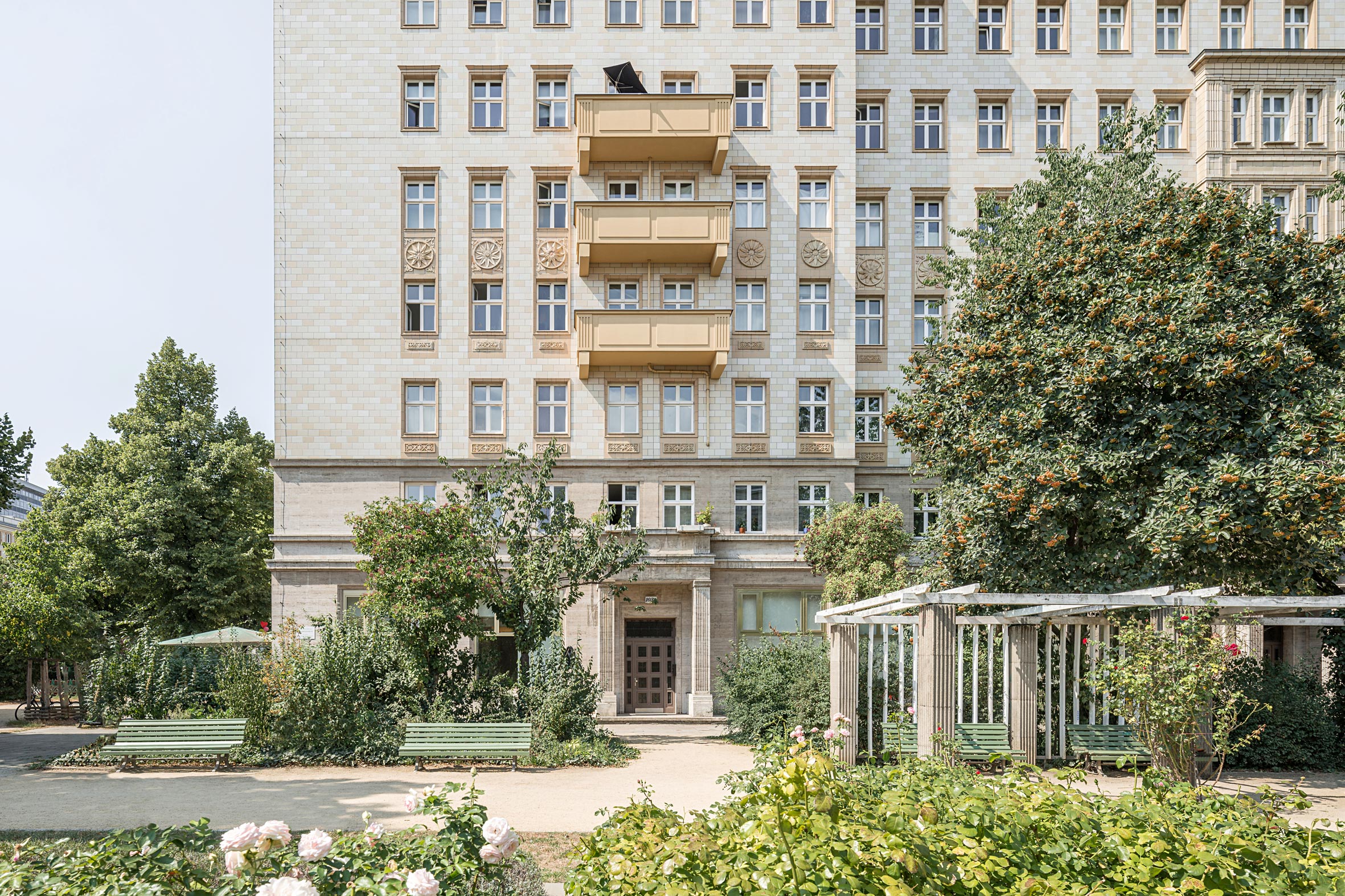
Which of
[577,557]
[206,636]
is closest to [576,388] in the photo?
[577,557]

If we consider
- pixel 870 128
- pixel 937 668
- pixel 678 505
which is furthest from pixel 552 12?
pixel 937 668

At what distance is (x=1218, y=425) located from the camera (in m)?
14.2

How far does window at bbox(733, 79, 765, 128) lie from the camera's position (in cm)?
2966

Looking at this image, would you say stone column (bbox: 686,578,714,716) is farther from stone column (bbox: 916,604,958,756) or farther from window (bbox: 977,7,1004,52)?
window (bbox: 977,7,1004,52)

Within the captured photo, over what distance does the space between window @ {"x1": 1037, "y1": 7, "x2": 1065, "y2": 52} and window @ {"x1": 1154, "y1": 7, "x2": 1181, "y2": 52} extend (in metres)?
3.17

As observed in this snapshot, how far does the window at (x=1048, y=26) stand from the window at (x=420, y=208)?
21.0 meters

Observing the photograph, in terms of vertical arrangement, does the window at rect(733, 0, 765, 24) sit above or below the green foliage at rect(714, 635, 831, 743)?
above

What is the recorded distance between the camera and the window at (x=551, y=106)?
96.8 ft

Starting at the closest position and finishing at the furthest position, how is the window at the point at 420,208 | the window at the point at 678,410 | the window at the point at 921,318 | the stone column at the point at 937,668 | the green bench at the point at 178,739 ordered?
the stone column at the point at 937,668 < the green bench at the point at 178,739 < the window at the point at 678,410 < the window at the point at 420,208 < the window at the point at 921,318

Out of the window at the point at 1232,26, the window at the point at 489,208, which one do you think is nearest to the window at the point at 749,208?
the window at the point at 489,208

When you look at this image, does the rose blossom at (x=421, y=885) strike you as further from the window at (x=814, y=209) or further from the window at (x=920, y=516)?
the window at (x=814, y=209)

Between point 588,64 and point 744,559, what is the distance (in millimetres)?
16782

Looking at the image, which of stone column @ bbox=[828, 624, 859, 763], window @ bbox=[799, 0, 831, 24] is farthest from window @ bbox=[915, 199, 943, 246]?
stone column @ bbox=[828, 624, 859, 763]

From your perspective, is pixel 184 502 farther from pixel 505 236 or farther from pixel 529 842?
pixel 529 842
